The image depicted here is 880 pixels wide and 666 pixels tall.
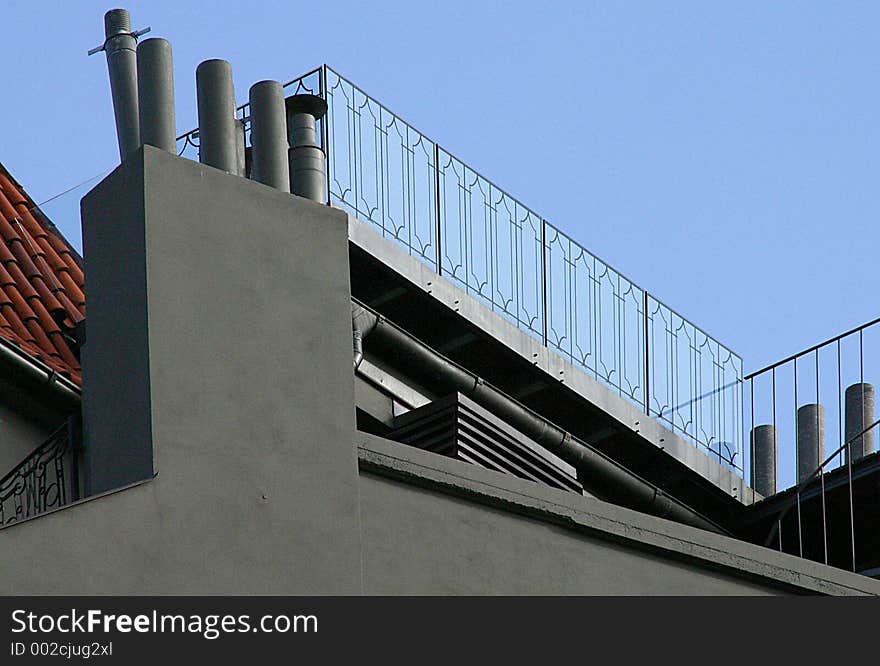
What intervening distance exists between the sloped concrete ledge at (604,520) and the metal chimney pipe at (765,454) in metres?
7.52

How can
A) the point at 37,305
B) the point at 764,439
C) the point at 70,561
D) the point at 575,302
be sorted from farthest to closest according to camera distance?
the point at 764,439, the point at 575,302, the point at 37,305, the point at 70,561

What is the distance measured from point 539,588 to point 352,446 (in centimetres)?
127

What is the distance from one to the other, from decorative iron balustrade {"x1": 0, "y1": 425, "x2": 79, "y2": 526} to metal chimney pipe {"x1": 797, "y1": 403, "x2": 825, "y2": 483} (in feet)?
32.8

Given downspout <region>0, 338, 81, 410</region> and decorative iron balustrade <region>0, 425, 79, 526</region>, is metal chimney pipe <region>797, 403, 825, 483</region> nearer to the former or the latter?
downspout <region>0, 338, 81, 410</region>

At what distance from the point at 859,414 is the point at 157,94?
10441mm

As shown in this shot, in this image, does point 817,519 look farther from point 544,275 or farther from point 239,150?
point 239,150

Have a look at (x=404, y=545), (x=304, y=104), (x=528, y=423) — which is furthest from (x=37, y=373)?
(x=528, y=423)

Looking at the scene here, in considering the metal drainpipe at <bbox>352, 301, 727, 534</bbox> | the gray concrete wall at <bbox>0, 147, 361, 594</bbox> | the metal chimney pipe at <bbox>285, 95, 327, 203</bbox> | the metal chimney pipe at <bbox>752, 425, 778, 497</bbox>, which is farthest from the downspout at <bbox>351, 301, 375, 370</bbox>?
the metal chimney pipe at <bbox>752, 425, 778, 497</bbox>

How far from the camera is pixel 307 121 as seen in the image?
1169 centimetres

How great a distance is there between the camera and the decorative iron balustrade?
34.7ft
